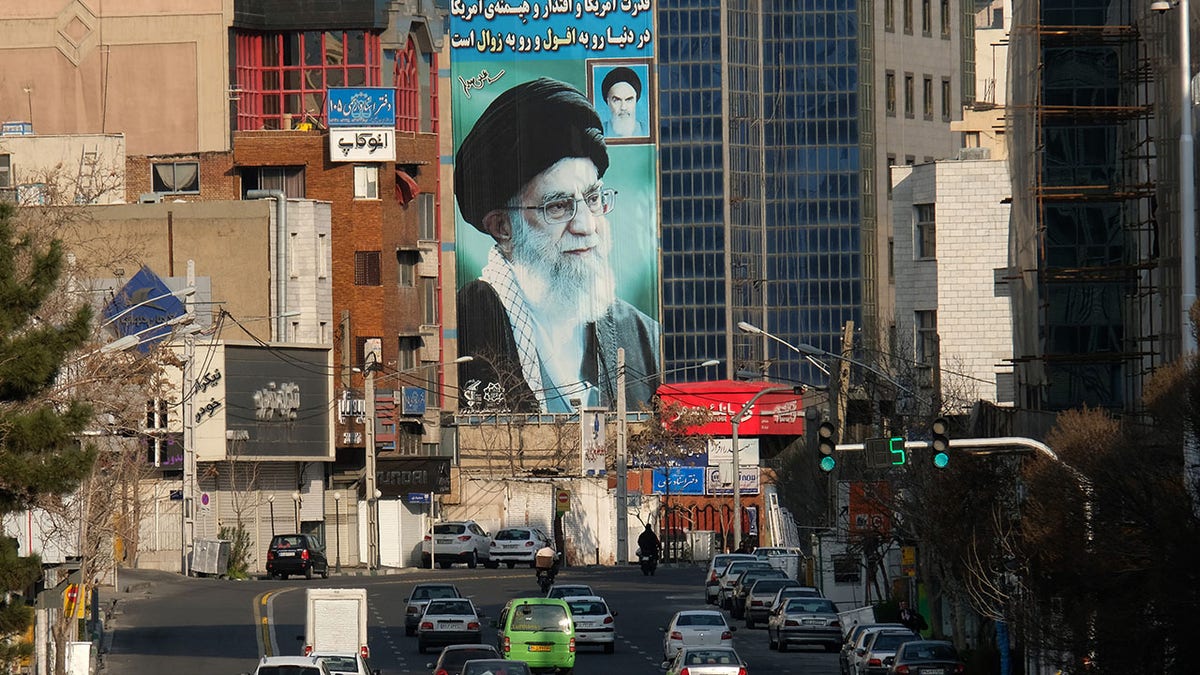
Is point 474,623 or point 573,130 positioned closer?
point 474,623

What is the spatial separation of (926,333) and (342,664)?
43266mm

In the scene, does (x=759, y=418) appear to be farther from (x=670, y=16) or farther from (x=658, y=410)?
(x=670, y=16)

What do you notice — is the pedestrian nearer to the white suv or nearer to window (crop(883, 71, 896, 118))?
the white suv

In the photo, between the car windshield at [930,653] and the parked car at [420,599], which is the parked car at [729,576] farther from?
the car windshield at [930,653]

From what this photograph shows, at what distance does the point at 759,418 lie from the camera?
516ft

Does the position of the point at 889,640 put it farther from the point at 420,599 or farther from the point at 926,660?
the point at 420,599

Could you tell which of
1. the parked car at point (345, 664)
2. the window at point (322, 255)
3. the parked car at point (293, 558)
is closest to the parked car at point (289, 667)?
the parked car at point (345, 664)

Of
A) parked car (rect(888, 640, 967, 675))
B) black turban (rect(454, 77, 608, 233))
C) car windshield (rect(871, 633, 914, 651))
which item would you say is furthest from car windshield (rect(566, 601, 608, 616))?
black turban (rect(454, 77, 608, 233))

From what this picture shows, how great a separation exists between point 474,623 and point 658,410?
278 feet

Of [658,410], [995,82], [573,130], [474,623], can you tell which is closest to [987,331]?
[995,82]

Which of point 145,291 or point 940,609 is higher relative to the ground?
point 145,291

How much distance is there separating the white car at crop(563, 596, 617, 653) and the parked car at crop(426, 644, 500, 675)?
7.88m

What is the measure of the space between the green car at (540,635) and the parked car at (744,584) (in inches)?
580

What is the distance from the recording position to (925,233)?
81.8 meters
